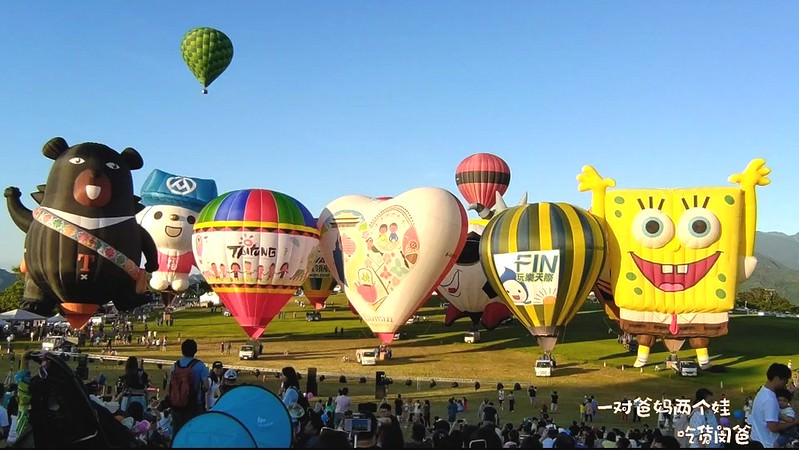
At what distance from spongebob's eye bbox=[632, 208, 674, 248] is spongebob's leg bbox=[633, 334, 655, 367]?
12.3 feet

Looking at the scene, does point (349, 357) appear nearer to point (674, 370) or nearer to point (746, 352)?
point (674, 370)

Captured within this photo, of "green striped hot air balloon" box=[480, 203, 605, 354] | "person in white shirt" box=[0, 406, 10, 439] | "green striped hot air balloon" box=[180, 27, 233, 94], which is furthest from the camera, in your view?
"green striped hot air balloon" box=[180, 27, 233, 94]

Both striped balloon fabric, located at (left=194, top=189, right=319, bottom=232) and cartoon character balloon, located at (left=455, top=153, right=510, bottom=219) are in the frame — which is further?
cartoon character balloon, located at (left=455, top=153, right=510, bottom=219)

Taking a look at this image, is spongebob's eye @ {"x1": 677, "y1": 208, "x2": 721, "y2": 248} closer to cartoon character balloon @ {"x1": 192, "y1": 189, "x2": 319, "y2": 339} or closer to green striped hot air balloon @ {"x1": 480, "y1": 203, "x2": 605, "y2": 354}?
green striped hot air balloon @ {"x1": 480, "y1": 203, "x2": 605, "y2": 354}

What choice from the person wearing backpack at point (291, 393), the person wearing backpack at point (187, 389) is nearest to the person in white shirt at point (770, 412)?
the person wearing backpack at point (291, 393)

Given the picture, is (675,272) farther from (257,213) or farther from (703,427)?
(703,427)

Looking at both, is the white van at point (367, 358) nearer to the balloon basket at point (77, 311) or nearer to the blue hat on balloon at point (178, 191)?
the balloon basket at point (77, 311)

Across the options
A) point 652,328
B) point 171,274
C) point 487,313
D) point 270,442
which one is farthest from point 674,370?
point 171,274

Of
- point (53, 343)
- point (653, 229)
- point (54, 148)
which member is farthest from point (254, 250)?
point (653, 229)

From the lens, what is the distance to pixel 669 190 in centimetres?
2673

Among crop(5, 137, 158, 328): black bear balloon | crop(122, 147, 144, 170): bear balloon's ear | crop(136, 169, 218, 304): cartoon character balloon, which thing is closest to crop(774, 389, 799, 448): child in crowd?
crop(5, 137, 158, 328): black bear balloon

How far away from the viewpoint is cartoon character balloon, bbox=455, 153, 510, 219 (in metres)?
42.1

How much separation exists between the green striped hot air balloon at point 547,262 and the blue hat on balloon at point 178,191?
78.9ft

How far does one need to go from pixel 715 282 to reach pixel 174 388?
78.6 ft
